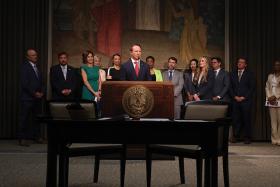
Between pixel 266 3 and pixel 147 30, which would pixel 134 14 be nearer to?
pixel 147 30

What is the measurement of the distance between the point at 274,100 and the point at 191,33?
6.81ft

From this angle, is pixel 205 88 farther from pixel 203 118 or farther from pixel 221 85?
pixel 203 118

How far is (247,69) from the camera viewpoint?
952 cm

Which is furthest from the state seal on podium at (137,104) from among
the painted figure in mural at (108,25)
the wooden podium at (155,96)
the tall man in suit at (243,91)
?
the painted figure in mural at (108,25)

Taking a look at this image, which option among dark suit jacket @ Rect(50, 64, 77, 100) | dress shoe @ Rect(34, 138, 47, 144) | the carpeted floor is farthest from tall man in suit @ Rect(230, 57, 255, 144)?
dress shoe @ Rect(34, 138, 47, 144)

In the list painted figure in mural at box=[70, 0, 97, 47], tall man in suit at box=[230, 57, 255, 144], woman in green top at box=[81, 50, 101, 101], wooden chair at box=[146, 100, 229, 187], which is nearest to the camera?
wooden chair at box=[146, 100, 229, 187]

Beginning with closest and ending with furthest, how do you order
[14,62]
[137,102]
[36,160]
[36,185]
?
[137,102], [36,185], [36,160], [14,62]

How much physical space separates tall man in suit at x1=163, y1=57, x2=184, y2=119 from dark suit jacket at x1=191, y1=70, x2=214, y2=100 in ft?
0.98

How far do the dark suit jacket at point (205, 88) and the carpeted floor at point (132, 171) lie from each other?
140cm

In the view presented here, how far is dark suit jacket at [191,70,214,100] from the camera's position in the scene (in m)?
8.59

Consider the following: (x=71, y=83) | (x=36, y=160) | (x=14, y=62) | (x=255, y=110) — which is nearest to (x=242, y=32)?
(x=255, y=110)

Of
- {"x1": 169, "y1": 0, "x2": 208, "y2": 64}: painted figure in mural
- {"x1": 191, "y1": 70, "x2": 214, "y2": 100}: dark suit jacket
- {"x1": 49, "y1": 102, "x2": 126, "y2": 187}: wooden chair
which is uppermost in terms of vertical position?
{"x1": 169, "y1": 0, "x2": 208, "y2": 64}: painted figure in mural

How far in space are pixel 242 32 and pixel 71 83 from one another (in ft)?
11.5

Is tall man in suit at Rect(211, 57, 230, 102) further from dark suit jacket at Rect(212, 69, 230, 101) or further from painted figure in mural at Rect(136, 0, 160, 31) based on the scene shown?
painted figure in mural at Rect(136, 0, 160, 31)
